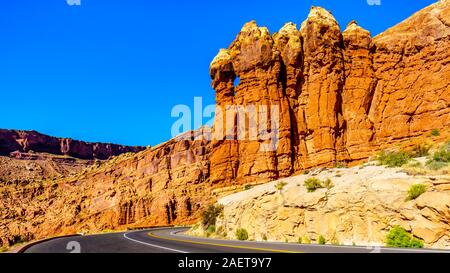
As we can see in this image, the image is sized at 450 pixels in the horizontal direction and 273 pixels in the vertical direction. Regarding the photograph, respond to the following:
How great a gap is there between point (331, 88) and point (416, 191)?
42835 mm

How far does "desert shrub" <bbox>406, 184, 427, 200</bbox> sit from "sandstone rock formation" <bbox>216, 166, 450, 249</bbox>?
0.23m

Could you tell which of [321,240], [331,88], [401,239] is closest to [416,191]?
[401,239]

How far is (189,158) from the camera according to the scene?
10056 cm

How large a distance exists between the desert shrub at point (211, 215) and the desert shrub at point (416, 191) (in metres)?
19.0

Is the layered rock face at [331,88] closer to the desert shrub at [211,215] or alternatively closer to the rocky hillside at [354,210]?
the desert shrub at [211,215]

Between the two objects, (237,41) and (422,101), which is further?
(237,41)

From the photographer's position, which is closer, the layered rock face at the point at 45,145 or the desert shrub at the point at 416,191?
the desert shrub at the point at 416,191

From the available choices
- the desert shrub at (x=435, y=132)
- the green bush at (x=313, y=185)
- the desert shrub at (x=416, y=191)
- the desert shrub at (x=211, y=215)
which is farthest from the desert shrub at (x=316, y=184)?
the desert shrub at (x=435, y=132)

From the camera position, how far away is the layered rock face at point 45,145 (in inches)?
6678

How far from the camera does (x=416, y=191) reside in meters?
18.9
